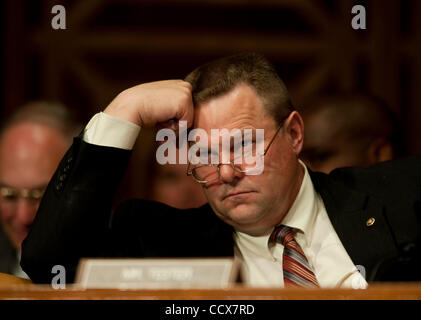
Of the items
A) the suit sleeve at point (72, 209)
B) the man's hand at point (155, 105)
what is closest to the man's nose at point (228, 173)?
the man's hand at point (155, 105)

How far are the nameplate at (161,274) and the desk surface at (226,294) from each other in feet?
0.22

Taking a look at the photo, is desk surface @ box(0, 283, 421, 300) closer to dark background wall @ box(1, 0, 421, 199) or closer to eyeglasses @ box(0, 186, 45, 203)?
eyeglasses @ box(0, 186, 45, 203)

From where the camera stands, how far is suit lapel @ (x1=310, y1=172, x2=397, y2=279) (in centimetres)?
174

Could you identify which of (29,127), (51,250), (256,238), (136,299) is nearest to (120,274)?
(136,299)

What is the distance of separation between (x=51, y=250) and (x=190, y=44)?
171cm

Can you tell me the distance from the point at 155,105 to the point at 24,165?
28.8 inches

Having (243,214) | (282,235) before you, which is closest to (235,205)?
(243,214)

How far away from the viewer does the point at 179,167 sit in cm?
252

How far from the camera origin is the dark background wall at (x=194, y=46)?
3.20m

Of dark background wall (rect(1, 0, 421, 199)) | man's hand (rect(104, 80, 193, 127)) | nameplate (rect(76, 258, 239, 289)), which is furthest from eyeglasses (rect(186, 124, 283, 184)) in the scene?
dark background wall (rect(1, 0, 421, 199))

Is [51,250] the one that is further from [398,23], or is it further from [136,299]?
[398,23]

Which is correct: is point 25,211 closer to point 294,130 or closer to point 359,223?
point 294,130

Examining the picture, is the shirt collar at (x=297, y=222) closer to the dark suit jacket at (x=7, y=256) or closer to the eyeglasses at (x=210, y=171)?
the eyeglasses at (x=210, y=171)

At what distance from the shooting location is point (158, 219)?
6.28 feet
